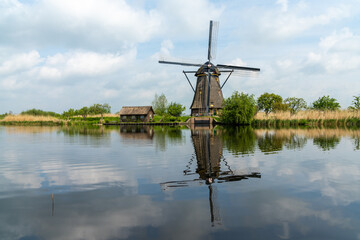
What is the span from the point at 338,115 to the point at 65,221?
36333 mm

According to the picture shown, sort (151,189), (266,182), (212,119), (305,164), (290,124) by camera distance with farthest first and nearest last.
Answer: (212,119) → (290,124) → (305,164) → (266,182) → (151,189)

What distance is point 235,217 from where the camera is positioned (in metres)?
4.05

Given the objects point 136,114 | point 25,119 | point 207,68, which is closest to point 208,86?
point 207,68

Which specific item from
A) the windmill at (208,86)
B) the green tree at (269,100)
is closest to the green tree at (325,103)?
the green tree at (269,100)

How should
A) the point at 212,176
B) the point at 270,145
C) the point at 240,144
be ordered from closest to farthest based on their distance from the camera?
the point at 212,176 → the point at 270,145 → the point at 240,144

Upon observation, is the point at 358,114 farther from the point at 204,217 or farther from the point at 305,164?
the point at 204,217

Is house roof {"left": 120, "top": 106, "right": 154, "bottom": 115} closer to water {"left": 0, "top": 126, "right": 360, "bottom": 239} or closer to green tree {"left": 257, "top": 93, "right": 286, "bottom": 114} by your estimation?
green tree {"left": 257, "top": 93, "right": 286, "bottom": 114}

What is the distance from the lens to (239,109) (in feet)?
127

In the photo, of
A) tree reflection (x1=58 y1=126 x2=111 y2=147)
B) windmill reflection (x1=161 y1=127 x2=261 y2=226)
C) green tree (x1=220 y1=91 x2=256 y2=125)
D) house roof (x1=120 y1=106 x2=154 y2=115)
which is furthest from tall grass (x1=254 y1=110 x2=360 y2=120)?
windmill reflection (x1=161 y1=127 x2=261 y2=226)

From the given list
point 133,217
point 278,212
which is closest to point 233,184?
point 278,212

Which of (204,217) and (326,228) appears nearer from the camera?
(326,228)

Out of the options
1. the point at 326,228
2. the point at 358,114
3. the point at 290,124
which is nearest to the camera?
the point at 326,228

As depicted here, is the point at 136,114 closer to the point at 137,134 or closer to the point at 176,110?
the point at 176,110

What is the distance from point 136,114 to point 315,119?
3681 cm
